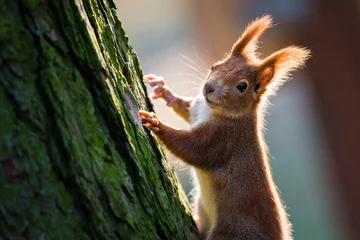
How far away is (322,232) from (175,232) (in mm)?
7470

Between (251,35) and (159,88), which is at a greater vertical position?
(251,35)

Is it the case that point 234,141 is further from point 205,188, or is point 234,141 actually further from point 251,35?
point 251,35

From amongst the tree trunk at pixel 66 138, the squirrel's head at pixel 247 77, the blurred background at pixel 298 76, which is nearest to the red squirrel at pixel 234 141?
the squirrel's head at pixel 247 77

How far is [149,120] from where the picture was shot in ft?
9.04

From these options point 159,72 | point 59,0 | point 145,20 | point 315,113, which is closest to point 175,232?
point 59,0

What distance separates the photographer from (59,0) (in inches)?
76.9

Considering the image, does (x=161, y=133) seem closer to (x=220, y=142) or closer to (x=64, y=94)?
(x=220, y=142)

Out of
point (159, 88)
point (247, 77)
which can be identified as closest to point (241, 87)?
point (247, 77)

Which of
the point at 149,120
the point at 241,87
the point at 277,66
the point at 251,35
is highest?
the point at 251,35

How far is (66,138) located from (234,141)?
1792mm

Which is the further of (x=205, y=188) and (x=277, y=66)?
(x=277, y=66)

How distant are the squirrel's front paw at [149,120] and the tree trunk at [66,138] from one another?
360mm

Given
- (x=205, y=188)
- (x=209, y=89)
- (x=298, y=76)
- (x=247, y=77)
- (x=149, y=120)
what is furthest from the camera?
(x=298, y=76)

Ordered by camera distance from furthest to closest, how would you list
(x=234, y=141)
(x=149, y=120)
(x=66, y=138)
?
(x=234, y=141) → (x=149, y=120) → (x=66, y=138)
